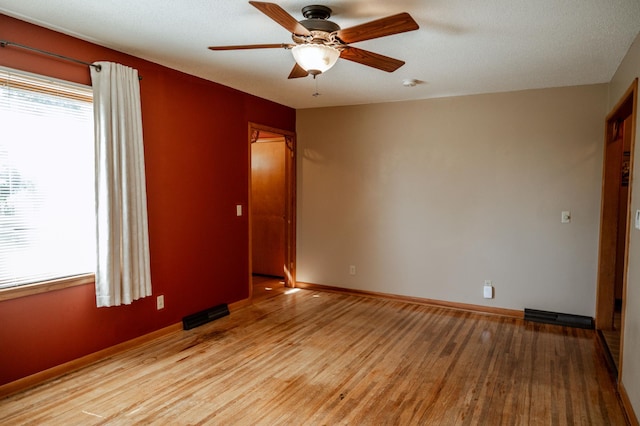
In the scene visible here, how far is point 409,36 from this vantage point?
292cm

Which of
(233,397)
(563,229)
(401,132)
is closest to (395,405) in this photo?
(233,397)

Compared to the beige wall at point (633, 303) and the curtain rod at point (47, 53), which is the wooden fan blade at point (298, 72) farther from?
the beige wall at point (633, 303)

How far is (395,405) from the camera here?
265 cm

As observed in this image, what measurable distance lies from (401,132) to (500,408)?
338cm

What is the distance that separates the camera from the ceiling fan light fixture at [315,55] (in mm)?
2352

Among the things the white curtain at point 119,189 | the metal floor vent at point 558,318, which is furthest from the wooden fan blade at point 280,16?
the metal floor vent at point 558,318

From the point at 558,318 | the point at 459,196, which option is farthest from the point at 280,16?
the point at 558,318

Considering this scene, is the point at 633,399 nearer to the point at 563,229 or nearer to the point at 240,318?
the point at 563,229

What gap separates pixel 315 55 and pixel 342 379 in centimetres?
225

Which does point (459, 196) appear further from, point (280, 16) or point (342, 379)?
point (280, 16)

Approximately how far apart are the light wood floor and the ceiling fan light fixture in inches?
84.2

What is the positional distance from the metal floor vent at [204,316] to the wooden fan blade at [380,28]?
9.94 feet

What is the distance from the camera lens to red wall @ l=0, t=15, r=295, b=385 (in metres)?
2.83

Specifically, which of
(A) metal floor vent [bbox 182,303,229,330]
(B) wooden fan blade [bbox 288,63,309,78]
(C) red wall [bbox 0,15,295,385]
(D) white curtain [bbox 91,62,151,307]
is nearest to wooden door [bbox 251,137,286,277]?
(C) red wall [bbox 0,15,295,385]
